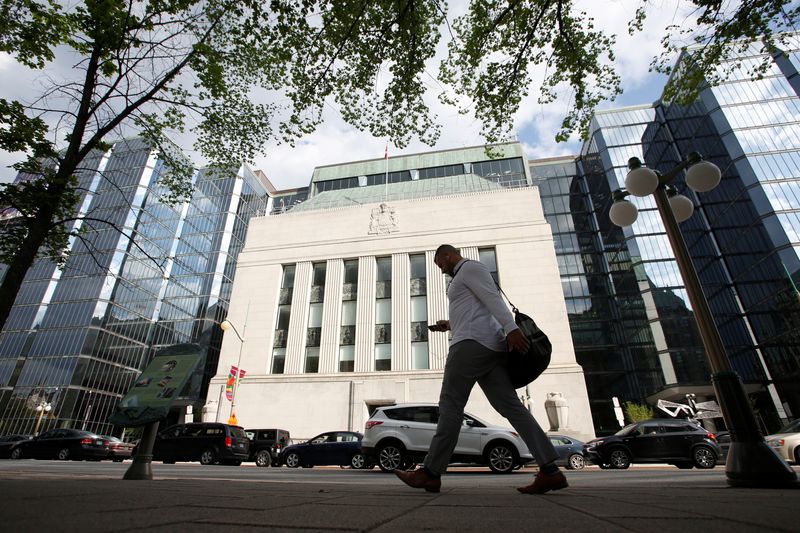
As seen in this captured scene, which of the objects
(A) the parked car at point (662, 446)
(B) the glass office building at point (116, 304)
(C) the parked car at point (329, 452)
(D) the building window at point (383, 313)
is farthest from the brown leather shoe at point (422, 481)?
(B) the glass office building at point (116, 304)

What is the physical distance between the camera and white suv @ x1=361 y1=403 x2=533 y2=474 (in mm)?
9844

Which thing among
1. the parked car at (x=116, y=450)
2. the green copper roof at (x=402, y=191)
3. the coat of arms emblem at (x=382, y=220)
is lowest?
the parked car at (x=116, y=450)

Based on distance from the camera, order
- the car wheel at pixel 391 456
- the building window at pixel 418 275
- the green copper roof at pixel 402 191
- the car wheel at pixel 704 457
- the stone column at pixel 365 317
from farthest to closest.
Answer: the green copper roof at pixel 402 191 < the building window at pixel 418 275 < the stone column at pixel 365 317 < the car wheel at pixel 704 457 < the car wheel at pixel 391 456

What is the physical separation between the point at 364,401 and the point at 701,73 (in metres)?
23.7

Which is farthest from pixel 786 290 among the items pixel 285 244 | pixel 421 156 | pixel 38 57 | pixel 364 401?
pixel 38 57

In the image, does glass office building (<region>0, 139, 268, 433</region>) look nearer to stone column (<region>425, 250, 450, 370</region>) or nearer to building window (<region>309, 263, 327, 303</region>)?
building window (<region>309, 263, 327, 303</region>)

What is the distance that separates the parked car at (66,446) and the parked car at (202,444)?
447 centimetres

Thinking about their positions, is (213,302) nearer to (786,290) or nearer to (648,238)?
(648,238)

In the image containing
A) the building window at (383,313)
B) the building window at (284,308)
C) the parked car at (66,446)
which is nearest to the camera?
the parked car at (66,446)

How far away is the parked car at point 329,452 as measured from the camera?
44.9 ft

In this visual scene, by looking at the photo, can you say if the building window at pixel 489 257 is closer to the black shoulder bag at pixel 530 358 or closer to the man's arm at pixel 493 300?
the man's arm at pixel 493 300

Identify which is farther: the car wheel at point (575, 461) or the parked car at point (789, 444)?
the car wheel at point (575, 461)

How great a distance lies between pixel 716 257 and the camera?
4747 cm

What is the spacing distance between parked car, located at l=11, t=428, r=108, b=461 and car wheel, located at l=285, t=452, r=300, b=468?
9.45 m
